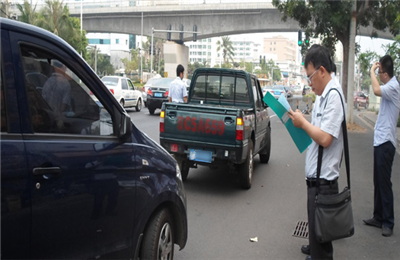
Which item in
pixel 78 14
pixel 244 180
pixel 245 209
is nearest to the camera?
pixel 245 209

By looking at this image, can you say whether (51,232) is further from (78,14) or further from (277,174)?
(78,14)

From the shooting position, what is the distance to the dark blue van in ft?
7.64

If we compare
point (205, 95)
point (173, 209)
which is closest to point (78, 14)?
point (205, 95)

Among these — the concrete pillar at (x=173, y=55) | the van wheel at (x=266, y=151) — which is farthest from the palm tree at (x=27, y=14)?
the van wheel at (x=266, y=151)

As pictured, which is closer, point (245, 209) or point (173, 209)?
point (173, 209)

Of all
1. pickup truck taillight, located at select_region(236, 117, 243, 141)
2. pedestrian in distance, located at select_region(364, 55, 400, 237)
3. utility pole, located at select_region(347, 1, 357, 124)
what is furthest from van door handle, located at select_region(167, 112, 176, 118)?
utility pole, located at select_region(347, 1, 357, 124)

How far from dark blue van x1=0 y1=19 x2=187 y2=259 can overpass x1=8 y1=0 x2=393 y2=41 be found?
35.6m

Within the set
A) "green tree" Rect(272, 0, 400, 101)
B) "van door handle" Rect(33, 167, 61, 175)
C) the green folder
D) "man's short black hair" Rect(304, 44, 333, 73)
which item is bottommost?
"van door handle" Rect(33, 167, 61, 175)

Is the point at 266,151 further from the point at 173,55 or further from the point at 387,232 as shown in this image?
the point at 173,55

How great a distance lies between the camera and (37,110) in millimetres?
2562

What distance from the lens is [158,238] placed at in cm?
350

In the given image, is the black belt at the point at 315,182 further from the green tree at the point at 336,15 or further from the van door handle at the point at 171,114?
the green tree at the point at 336,15

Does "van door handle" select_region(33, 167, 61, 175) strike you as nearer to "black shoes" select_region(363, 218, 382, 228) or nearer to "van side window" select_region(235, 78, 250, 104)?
"black shoes" select_region(363, 218, 382, 228)

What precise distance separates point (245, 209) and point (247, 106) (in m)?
2.71
